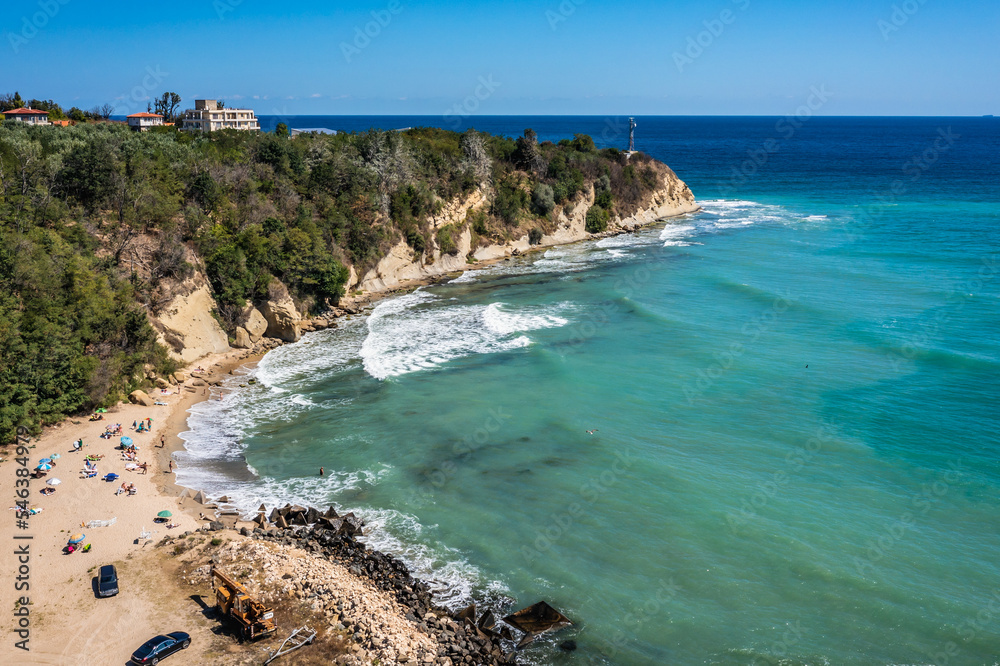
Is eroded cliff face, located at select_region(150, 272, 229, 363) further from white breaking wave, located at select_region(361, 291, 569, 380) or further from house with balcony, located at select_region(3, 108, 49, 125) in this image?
house with balcony, located at select_region(3, 108, 49, 125)

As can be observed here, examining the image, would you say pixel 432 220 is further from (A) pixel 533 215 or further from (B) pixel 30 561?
(B) pixel 30 561

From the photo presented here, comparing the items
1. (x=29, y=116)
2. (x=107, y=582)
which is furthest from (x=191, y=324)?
(x=29, y=116)

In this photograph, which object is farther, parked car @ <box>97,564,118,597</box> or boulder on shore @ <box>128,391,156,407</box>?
boulder on shore @ <box>128,391,156,407</box>

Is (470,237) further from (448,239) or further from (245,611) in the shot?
(245,611)

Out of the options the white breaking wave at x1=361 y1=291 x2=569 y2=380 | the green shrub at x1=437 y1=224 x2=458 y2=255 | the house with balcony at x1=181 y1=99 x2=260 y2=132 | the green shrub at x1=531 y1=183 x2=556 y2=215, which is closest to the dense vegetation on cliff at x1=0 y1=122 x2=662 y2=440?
the green shrub at x1=437 y1=224 x2=458 y2=255

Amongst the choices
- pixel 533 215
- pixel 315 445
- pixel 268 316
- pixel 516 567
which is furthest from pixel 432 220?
pixel 516 567

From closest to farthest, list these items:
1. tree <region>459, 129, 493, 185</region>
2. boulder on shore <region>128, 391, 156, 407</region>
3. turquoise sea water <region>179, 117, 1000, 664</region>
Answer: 1. turquoise sea water <region>179, 117, 1000, 664</region>
2. boulder on shore <region>128, 391, 156, 407</region>
3. tree <region>459, 129, 493, 185</region>

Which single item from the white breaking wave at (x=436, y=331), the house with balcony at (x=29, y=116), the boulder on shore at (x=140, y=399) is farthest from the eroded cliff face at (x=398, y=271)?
the house with balcony at (x=29, y=116)
